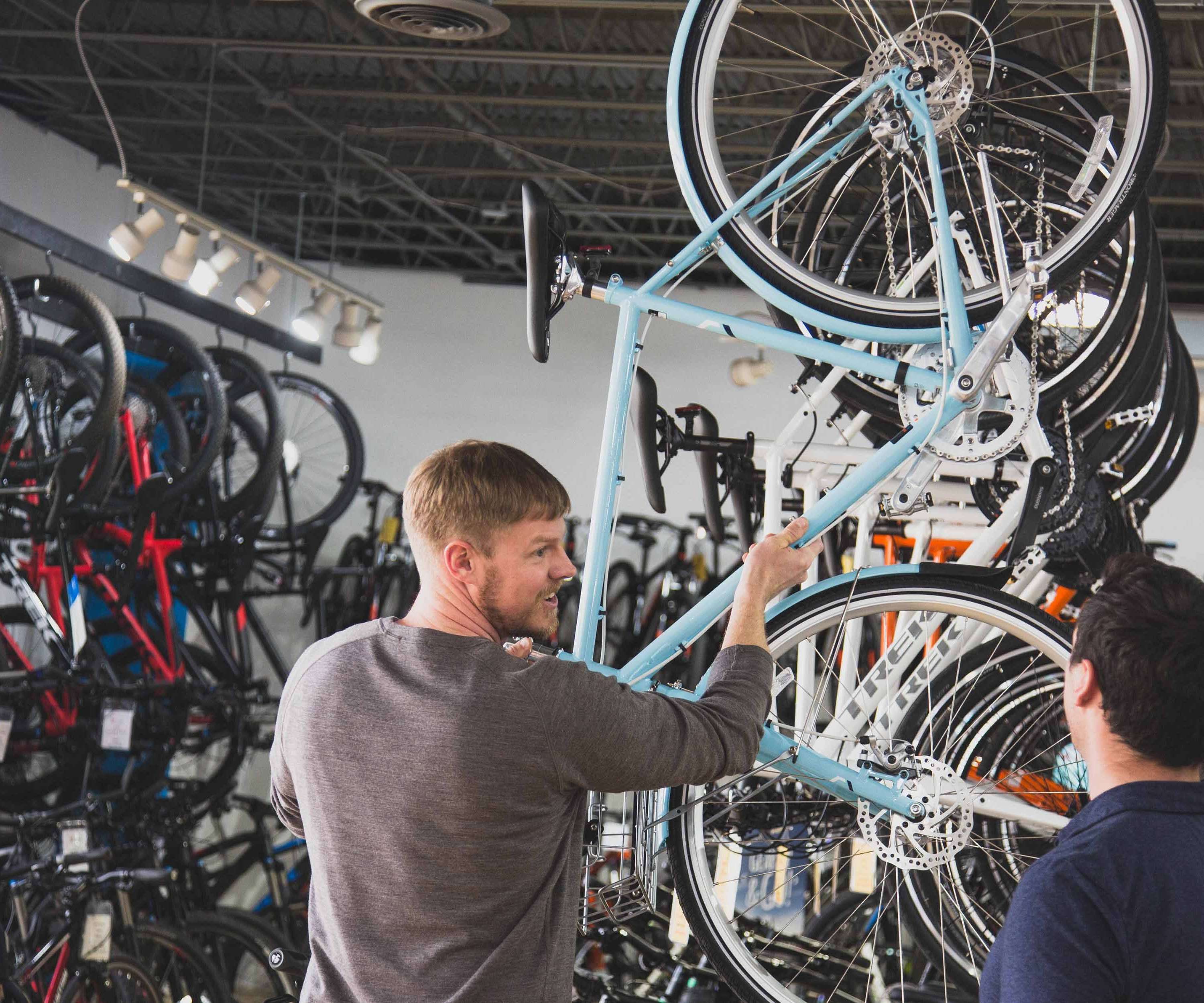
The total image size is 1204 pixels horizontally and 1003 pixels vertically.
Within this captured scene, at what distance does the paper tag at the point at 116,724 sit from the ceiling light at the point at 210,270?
2.45 metres

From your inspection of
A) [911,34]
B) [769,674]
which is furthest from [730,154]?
[769,674]

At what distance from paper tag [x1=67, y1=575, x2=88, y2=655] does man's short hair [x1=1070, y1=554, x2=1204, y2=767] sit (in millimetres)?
4626

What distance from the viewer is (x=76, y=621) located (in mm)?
5215

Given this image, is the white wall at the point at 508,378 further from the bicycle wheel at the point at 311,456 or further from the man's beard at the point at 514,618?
the man's beard at the point at 514,618

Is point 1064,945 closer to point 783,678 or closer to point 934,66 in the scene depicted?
point 783,678

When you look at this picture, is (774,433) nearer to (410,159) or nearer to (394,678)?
(410,159)

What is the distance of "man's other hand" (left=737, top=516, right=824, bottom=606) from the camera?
2012mm

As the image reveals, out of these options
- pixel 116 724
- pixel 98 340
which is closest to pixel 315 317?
pixel 98 340

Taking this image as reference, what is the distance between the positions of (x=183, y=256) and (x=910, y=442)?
17.6ft

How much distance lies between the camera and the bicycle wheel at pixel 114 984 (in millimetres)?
3977

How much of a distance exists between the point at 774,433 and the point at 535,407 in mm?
2039

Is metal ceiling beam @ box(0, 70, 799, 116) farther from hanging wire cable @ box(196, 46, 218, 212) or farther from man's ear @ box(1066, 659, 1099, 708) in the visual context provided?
man's ear @ box(1066, 659, 1099, 708)

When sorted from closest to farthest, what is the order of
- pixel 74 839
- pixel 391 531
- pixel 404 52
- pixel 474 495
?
pixel 474 495 < pixel 74 839 < pixel 404 52 < pixel 391 531

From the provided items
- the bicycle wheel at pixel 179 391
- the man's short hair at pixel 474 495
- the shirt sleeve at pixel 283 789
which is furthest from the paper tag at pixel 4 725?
the man's short hair at pixel 474 495
